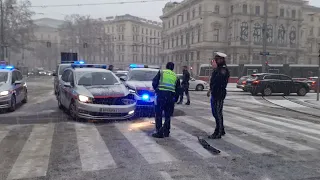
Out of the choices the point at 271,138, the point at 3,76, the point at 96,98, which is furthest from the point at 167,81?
the point at 3,76

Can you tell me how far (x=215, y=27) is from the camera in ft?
226

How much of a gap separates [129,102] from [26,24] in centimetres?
5798

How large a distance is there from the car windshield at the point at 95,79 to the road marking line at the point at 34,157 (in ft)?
8.85

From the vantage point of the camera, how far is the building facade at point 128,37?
336ft

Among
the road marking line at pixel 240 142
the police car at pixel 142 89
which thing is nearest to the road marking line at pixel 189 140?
the road marking line at pixel 240 142

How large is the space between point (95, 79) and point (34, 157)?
5.14 meters

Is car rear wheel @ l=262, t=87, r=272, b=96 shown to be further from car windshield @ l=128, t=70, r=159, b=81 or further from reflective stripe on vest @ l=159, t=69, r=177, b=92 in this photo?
reflective stripe on vest @ l=159, t=69, r=177, b=92

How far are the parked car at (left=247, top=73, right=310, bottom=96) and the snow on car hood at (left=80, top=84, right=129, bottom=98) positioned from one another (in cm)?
1532

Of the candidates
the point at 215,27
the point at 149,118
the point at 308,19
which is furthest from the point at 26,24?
the point at 308,19

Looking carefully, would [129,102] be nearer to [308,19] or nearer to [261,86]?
[261,86]

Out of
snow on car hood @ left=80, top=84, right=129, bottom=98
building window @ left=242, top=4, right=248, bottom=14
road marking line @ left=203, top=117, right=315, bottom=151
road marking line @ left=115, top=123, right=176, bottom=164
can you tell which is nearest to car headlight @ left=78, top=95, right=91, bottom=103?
snow on car hood @ left=80, top=84, right=129, bottom=98

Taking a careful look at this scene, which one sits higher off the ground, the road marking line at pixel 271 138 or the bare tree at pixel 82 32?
the bare tree at pixel 82 32

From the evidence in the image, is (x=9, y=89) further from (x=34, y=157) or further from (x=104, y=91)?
(x=34, y=157)

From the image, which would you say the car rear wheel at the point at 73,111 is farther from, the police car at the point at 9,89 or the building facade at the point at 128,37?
the building facade at the point at 128,37
